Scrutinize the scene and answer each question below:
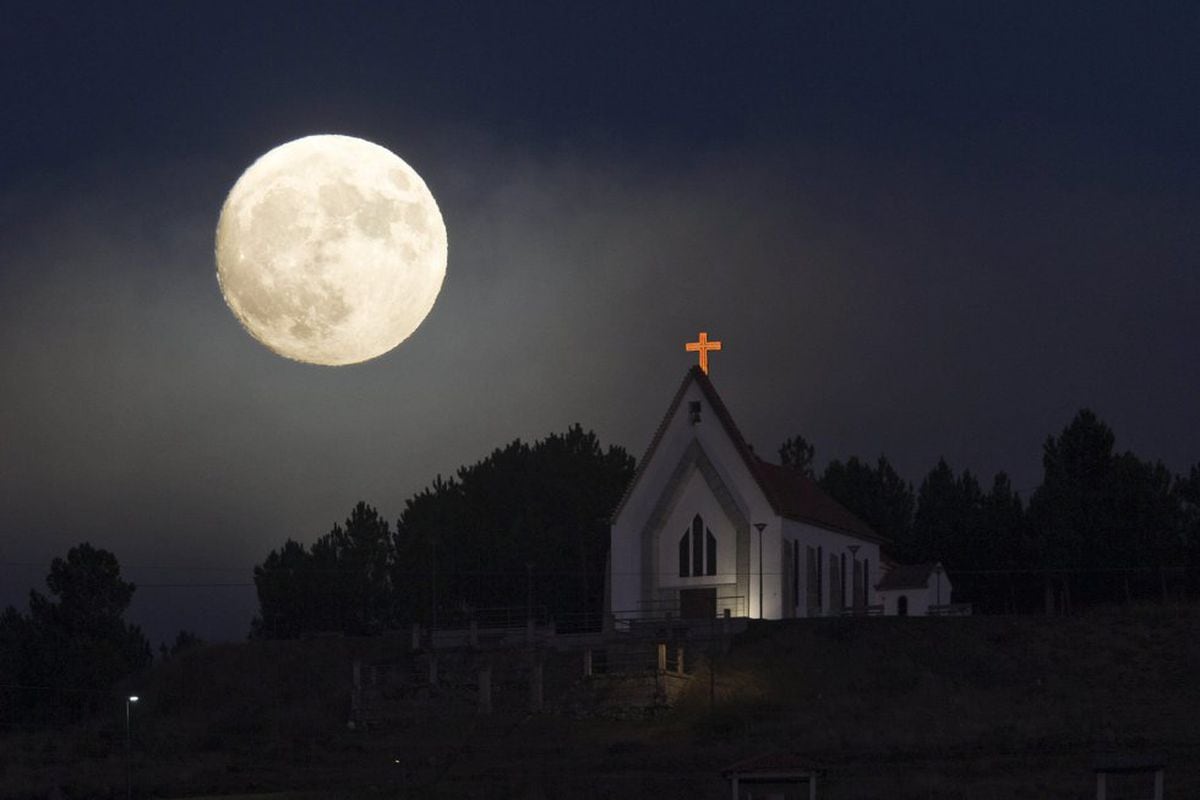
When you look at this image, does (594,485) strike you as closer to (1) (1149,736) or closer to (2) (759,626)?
(2) (759,626)

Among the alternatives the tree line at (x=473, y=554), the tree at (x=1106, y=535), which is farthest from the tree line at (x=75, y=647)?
the tree at (x=1106, y=535)

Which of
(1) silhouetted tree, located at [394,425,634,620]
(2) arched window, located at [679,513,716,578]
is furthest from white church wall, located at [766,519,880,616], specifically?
(1) silhouetted tree, located at [394,425,634,620]

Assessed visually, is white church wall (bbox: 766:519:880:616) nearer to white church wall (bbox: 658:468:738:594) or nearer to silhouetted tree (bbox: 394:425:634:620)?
white church wall (bbox: 658:468:738:594)

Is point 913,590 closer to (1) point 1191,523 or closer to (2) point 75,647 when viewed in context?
(1) point 1191,523

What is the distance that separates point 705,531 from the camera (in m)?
76.8

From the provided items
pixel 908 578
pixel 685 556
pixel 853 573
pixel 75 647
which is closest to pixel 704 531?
pixel 685 556

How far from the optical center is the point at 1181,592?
285ft

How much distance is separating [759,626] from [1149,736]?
64.0ft

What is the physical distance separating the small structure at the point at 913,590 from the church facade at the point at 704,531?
879cm

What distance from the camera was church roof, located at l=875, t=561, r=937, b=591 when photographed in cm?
8738

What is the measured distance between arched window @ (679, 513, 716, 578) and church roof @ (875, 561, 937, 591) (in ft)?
A: 49.6

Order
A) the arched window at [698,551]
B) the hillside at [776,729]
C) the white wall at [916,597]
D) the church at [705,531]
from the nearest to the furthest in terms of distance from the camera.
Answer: the hillside at [776,729]
the church at [705,531]
the arched window at [698,551]
the white wall at [916,597]

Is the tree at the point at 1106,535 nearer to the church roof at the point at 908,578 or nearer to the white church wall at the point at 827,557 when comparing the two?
the church roof at the point at 908,578

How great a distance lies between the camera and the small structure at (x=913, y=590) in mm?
87375
